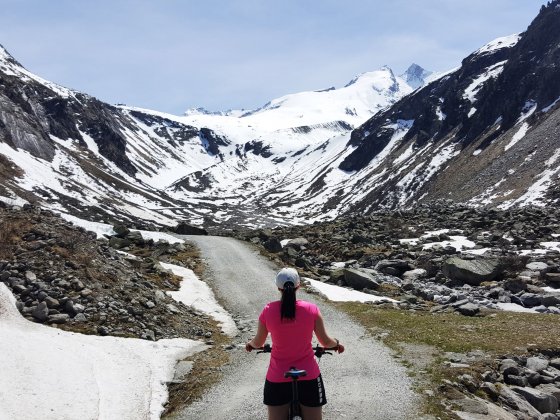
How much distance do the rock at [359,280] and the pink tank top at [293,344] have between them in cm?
2354

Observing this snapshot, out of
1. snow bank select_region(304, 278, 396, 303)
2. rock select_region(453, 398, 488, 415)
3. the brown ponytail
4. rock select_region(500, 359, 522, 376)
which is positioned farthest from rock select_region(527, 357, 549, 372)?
snow bank select_region(304, 278, 396, 303)

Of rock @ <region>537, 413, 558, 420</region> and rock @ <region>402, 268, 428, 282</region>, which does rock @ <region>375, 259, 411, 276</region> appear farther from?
rock @ <region>537, 413, 558, 420</region>

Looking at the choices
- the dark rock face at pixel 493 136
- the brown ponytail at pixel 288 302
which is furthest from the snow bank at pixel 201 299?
the dark rock face at pixel 493 136

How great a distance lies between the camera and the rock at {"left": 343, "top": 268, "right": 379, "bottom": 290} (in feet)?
99.8

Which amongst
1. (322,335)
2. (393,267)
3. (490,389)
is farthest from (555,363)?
(393,267)

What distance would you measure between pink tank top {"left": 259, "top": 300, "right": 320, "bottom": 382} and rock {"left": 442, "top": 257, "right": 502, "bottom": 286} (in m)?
24.8

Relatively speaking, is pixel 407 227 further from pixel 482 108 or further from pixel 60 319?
pixel 482 108

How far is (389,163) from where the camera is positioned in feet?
622

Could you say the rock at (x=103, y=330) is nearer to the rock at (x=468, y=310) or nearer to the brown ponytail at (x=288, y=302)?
the brown ponytail at (x=288, y=302)

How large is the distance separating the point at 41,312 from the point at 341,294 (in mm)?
16891

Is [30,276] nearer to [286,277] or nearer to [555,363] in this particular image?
[286,277]

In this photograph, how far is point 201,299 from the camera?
25.9m

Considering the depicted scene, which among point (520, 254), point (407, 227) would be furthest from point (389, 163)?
point (520, 254)

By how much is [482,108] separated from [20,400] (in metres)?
157
